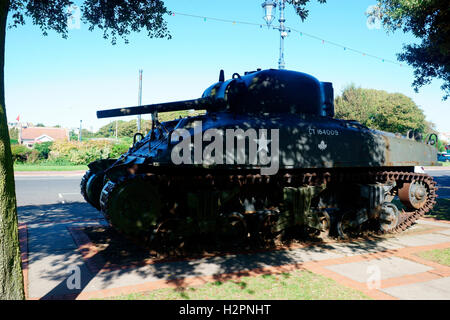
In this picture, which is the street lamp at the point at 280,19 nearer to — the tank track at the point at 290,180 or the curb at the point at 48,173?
the tank track at the point at 290,180

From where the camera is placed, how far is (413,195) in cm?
997

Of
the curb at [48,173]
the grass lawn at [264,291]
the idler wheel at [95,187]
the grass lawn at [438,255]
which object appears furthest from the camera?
the curb at [48,173]

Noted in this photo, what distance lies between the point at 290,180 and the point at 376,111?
155 feet

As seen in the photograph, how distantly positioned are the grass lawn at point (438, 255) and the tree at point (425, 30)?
20.1 ft

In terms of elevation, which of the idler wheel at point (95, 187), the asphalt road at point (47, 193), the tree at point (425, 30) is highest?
A: the tree at point (425, 30)

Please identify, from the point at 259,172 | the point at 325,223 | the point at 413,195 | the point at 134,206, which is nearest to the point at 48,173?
the point at 134,206

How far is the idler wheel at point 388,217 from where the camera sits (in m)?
9.16

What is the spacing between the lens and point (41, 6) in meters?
8.94

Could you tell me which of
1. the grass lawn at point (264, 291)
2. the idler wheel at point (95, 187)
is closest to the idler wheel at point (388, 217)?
the grass lawn at point (264, 291)

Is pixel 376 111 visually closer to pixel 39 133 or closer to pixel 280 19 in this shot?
pixel 280 19

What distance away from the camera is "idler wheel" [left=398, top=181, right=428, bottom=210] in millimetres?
9883

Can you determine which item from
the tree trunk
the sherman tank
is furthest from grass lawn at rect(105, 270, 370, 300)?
the sherman tank

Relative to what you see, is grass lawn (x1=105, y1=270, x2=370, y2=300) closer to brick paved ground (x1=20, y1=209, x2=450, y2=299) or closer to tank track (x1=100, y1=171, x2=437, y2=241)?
brick paved ground (x1=20, y1=209, x2=450, y2=299)
